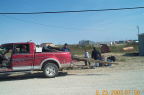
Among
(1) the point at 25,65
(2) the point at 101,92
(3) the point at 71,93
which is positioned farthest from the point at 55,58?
(2) the point at 101,92

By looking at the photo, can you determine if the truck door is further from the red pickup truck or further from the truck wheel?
the truck wheel

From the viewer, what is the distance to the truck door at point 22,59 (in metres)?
6.53

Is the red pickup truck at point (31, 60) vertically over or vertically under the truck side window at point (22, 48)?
under

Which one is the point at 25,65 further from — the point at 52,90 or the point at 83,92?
the point at 83,92

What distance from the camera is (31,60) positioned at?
667 centimetres

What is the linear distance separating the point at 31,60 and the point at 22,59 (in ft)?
1.56

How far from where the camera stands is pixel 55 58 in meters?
6.88

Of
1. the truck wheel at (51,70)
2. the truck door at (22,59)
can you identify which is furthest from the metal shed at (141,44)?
the truck door at (22,59)

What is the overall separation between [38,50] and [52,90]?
2.81 meters
